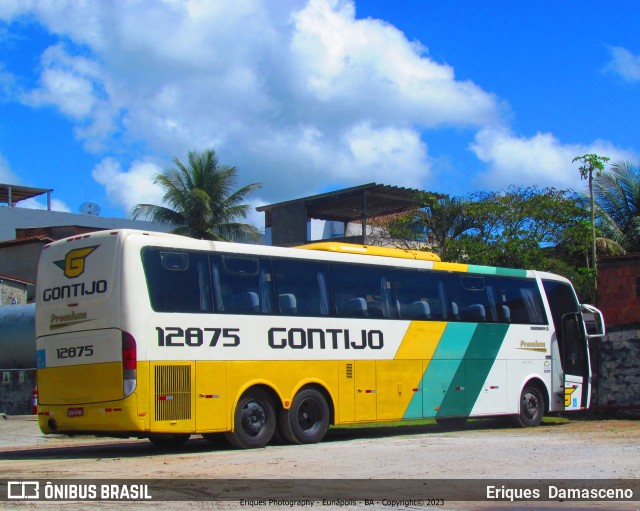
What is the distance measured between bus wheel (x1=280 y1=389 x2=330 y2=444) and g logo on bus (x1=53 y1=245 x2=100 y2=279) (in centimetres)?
402

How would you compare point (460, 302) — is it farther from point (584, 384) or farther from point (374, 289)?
point (584, 384)

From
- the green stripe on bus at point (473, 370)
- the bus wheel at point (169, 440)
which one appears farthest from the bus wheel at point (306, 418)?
the green stripe on bus at point (473, 370)

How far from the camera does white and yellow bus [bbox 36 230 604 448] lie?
41.6 ft

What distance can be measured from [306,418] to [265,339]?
66.0 inches

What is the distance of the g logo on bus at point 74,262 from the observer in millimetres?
13234

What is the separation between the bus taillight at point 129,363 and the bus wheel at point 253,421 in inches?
76.4

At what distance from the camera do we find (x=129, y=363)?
12.4 metres

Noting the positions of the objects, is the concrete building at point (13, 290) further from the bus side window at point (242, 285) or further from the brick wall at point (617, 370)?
the bus side window at point (242, 285)

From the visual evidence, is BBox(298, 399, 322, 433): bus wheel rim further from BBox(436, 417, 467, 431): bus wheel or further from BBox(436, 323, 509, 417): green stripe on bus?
BBox(436, 417, 467, 431): bus wheel

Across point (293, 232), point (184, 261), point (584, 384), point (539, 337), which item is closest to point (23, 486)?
point (184, 261)

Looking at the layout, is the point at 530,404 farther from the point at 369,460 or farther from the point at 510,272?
the point at 369,460

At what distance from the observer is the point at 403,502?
819 centimetres

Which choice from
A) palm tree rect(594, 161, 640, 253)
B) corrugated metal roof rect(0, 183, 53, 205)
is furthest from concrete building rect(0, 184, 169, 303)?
palm tree rect(594, 161, 640, 253)

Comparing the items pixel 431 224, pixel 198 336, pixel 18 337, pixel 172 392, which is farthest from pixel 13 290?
pixel 172 392
